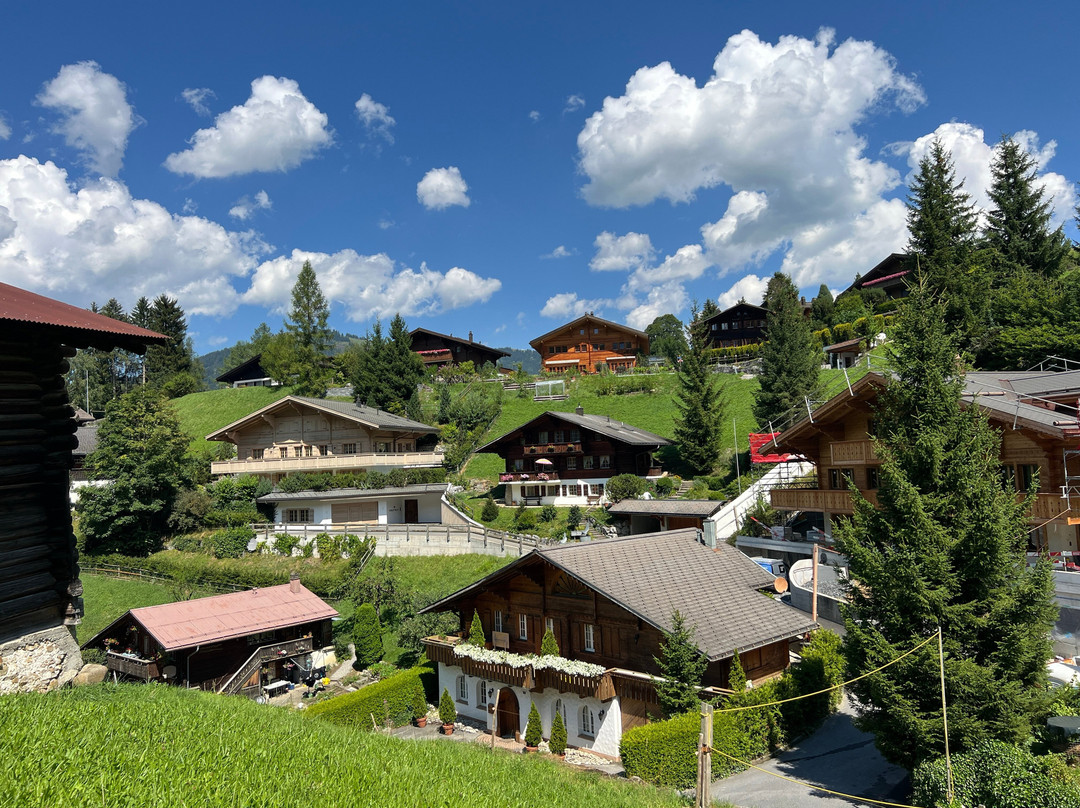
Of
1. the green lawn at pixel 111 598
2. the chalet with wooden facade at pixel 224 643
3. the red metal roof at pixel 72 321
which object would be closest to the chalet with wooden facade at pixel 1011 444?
the red metal roof at pixel 72 321

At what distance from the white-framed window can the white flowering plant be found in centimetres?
156

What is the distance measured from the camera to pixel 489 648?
25.4 metres

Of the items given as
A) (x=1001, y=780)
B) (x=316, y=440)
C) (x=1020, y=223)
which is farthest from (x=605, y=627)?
(x=1020, y=223)

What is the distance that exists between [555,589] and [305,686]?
13018 mm

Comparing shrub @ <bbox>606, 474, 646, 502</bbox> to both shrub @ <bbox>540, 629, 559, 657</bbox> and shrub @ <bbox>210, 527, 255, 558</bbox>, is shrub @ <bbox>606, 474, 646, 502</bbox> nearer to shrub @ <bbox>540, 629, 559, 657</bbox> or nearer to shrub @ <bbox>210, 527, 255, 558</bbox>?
shrub @ <bbox>540, 629, 559, 657</bbox>

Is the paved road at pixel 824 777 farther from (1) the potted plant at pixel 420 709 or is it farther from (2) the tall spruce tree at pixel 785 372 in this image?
(2) the tall spruce tree at pixel 785 372

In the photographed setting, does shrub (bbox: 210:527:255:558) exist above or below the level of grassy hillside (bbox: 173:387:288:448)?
below

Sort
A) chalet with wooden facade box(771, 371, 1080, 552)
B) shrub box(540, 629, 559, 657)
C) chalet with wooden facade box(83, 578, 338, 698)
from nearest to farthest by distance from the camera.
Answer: shrub box(540, 629, 559, 657) < chalet with wooden facade box(771, 371, 1080, 552) < chalet with wooden facade box(83, 578, 338, 698)

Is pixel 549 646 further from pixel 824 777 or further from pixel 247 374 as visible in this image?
pixel 247 374

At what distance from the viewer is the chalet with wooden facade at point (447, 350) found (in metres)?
85.8

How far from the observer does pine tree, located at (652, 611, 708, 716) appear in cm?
1833

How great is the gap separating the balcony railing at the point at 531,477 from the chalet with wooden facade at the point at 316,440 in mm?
5375

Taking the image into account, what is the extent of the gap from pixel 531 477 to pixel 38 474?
39.0m

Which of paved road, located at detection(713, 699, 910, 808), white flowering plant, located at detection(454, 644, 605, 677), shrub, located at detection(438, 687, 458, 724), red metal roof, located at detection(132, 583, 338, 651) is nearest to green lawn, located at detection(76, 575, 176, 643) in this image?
red metal roof, located at detection(132, 583, 338, 651)
